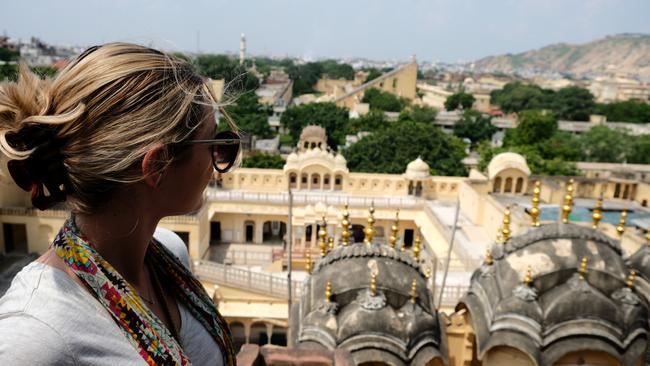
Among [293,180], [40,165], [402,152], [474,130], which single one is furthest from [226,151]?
[474,130]

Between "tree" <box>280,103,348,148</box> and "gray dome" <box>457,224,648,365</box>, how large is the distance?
32414 mm

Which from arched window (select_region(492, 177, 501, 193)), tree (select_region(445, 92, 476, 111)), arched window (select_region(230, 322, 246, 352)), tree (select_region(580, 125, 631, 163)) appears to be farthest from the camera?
tree (select_region(445, 92, 476, 111))

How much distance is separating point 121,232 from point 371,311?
146 inches

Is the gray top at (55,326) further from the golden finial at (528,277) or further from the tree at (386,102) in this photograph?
the tree at (386,102)

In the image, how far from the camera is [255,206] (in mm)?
21172

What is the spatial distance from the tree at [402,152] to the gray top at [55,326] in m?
24.5

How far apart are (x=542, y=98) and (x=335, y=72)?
132ft

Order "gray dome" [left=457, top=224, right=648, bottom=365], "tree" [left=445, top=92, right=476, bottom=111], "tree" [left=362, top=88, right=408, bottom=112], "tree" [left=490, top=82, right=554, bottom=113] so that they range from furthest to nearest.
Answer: "tree" [left=490, top=82, right=554, bottom=113], "tree" [left=445, top=92, right=476, bottom=111], "tree" [left=362, top=88, right=408, bottom=112], "gray dome" [left=457, top=224, right=648, bottom=365]

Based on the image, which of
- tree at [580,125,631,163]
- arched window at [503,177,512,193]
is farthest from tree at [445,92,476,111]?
arched window at [503,177,512,193]

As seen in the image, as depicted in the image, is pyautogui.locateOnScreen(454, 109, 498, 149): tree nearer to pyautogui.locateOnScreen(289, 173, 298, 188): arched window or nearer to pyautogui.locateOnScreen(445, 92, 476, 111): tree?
pyautogui.locateOnScreen(445, 92, 476, 111): tree

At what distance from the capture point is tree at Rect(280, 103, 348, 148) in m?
38.7

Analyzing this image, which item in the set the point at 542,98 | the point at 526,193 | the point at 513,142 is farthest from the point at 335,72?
the point at 526,193

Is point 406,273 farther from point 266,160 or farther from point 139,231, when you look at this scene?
point 266,160

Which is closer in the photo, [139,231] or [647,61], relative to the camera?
[139,231]
